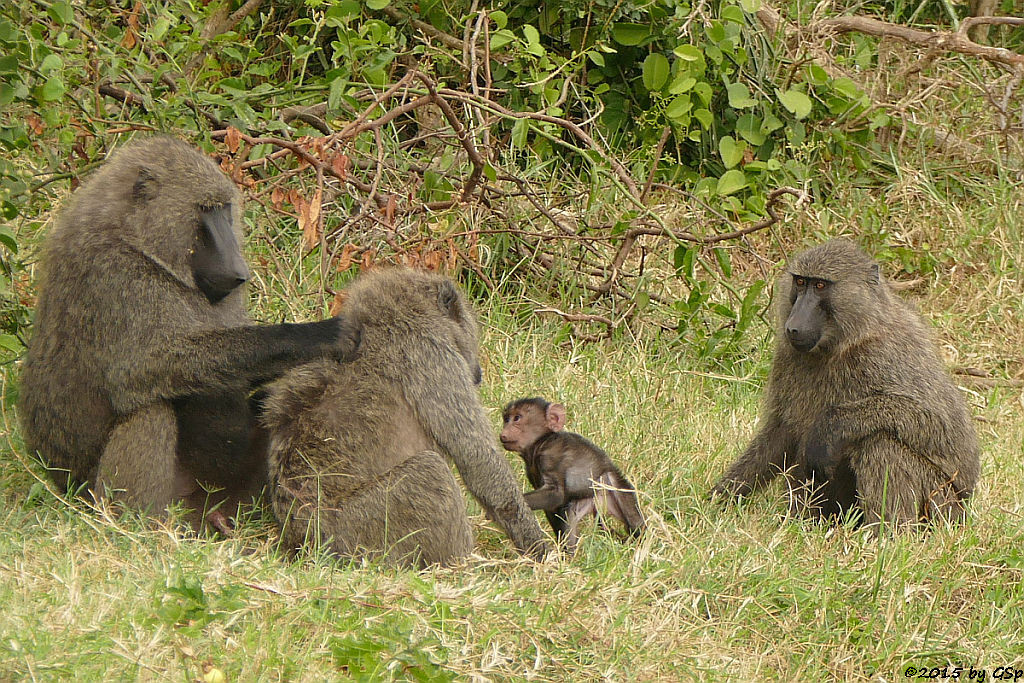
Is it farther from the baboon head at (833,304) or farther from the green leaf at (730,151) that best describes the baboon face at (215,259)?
the green leaf at (730,151)

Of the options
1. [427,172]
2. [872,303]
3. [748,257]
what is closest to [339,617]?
[872,303]

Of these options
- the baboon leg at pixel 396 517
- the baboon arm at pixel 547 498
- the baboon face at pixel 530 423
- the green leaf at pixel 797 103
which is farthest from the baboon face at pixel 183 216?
the green leaf at pixel 797 103

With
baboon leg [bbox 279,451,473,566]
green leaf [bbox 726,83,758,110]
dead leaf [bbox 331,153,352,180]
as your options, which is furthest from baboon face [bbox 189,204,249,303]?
green leaf [bbox 726,83,758,110]

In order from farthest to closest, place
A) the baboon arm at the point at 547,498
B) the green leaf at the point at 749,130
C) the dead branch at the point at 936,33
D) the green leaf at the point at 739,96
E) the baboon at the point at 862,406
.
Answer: the green leaf at the point at 749,130, the green leaf at the point at 739,96, the dead branch at the point at 936,33, the baboon at the point at 862,406, the baboon arm at the point at 547,498

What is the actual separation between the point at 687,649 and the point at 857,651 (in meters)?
0.48

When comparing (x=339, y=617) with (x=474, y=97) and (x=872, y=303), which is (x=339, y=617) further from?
(x=474, y=97)

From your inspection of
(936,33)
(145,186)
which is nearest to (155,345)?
(145,186)

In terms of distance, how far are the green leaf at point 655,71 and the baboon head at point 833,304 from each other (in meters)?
2.56

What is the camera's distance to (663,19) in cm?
669

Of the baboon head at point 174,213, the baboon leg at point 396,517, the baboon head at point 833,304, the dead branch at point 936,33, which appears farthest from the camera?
the dead branch at point 936,33

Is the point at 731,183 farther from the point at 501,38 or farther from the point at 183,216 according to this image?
the point at 183,216

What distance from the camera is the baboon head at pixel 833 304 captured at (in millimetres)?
4066

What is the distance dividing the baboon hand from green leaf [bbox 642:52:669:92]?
336 centimetres

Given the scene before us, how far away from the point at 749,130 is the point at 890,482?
326 cm
